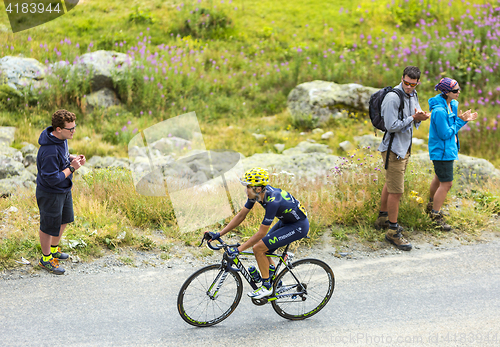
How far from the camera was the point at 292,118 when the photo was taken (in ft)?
39.5

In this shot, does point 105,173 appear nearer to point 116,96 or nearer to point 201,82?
point 116,96

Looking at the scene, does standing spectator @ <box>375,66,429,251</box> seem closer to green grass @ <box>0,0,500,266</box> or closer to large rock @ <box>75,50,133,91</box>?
green grass @ <box>0,0,500,266</box>

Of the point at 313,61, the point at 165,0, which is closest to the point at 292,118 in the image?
the point at 313,61

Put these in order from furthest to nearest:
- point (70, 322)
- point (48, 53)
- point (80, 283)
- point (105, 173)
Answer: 1. point (48, 53)
2. point (105, 173)
3. point (80, 283)
4. point (70, 322)

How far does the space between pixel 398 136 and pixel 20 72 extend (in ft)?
32.3

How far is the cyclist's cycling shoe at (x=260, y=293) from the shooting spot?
172 inches

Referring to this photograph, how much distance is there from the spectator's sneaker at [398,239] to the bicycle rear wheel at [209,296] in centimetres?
282

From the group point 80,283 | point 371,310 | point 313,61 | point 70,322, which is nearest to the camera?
point 70,322

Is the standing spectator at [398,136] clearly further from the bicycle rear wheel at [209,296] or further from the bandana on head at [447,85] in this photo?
the bicycle rear wheel at [209,296]

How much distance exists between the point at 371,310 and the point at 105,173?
197 inches

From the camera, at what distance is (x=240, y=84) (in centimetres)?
1371

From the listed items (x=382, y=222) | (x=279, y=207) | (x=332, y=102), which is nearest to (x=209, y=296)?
(x=279, y=207)

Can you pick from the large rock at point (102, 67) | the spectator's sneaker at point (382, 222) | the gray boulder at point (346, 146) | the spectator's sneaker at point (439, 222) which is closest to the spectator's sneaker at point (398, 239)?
the spectator's sneaker at point (382, 222)

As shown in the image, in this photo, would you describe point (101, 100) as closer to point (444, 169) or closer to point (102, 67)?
point (102, 67)
